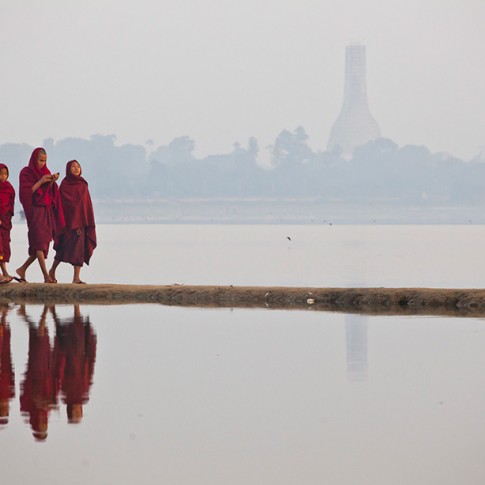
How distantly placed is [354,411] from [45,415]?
6.64 feet

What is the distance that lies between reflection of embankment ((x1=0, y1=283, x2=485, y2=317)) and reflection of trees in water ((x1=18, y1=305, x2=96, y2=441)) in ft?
10.0

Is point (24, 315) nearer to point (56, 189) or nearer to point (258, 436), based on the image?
point (56, 189)

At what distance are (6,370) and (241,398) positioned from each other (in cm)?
257

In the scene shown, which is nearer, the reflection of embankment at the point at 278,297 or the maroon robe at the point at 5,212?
the reflection of embankment at the point at 278,297

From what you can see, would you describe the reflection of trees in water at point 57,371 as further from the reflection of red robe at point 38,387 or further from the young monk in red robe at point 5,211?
the young monk in red robe at point 5,211

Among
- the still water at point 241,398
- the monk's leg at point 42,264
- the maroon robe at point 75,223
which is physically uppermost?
the maroon robe at point 75,223

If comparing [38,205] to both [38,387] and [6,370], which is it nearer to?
[6,370]

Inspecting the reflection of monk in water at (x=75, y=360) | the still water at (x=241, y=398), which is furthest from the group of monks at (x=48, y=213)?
the reflection of monk in water at (x=75, y=360)

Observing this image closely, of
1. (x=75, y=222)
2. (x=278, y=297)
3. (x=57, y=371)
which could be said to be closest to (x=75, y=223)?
(x=75, y=222)

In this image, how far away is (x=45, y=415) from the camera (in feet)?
31.9

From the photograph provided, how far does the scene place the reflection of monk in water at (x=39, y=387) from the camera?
952 cm

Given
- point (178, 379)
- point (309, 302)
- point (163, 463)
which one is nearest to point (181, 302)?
point (309, 302)

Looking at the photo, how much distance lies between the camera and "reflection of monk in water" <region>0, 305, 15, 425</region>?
10.0m

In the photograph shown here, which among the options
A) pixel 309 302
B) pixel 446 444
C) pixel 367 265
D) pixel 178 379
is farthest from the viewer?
pixel 367 265
